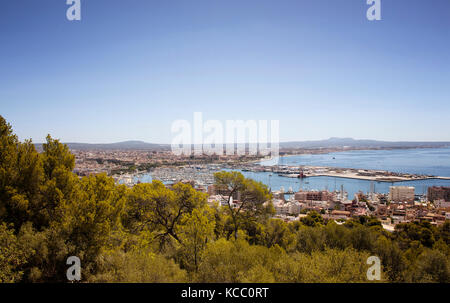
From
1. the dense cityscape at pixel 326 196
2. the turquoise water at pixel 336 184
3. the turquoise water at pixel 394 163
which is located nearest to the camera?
the dense cityscape at pixel 326 196

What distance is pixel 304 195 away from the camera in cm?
3806

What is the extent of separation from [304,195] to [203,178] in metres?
18.4

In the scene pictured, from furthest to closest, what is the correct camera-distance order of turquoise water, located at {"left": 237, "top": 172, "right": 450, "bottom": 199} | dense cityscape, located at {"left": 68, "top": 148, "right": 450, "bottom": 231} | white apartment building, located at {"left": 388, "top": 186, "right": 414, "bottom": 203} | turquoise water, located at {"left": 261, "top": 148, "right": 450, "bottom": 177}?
turquoise water, located at {"left": 261, "top": 148, "right": 450, "bottom": 177}, turquoise water, located at {"left": 237, "top": 172, "right": 450, "bottom": 199}, white apartment building, located at {"left": 388, "top": 186, "right": 414, "bottom": 203}, dense cityscape, located at {"left": 68, "top": 148, "right": 450, "bottom": 231}

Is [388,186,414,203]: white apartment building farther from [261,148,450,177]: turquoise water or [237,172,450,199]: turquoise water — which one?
[261,148,450,177]: turquoise water

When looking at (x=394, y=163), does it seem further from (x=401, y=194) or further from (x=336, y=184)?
(x=401, y=194)

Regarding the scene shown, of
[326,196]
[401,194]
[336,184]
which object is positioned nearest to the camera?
[401,194]

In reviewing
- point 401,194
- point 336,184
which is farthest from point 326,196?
point 336,184

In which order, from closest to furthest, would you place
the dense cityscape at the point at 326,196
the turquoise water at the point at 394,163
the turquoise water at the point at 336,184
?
the dense cityscape at the point at 326,196, the turquoise water at the point at 336,184, the turquoise water at the point at 394,163

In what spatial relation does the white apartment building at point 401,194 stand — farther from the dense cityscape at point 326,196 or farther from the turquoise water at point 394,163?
the turquoise water at point 394,163

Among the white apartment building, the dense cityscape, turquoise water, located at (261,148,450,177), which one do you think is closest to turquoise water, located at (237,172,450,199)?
the dense cityscape

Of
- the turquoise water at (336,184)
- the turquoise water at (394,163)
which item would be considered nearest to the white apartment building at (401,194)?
the turquoise water at (336,184)

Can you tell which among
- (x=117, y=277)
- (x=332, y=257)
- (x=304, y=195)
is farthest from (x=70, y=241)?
(x=304, y=195)

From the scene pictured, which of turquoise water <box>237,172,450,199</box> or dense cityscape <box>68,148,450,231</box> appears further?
turquoise water <box>237,172,450,199</box>
